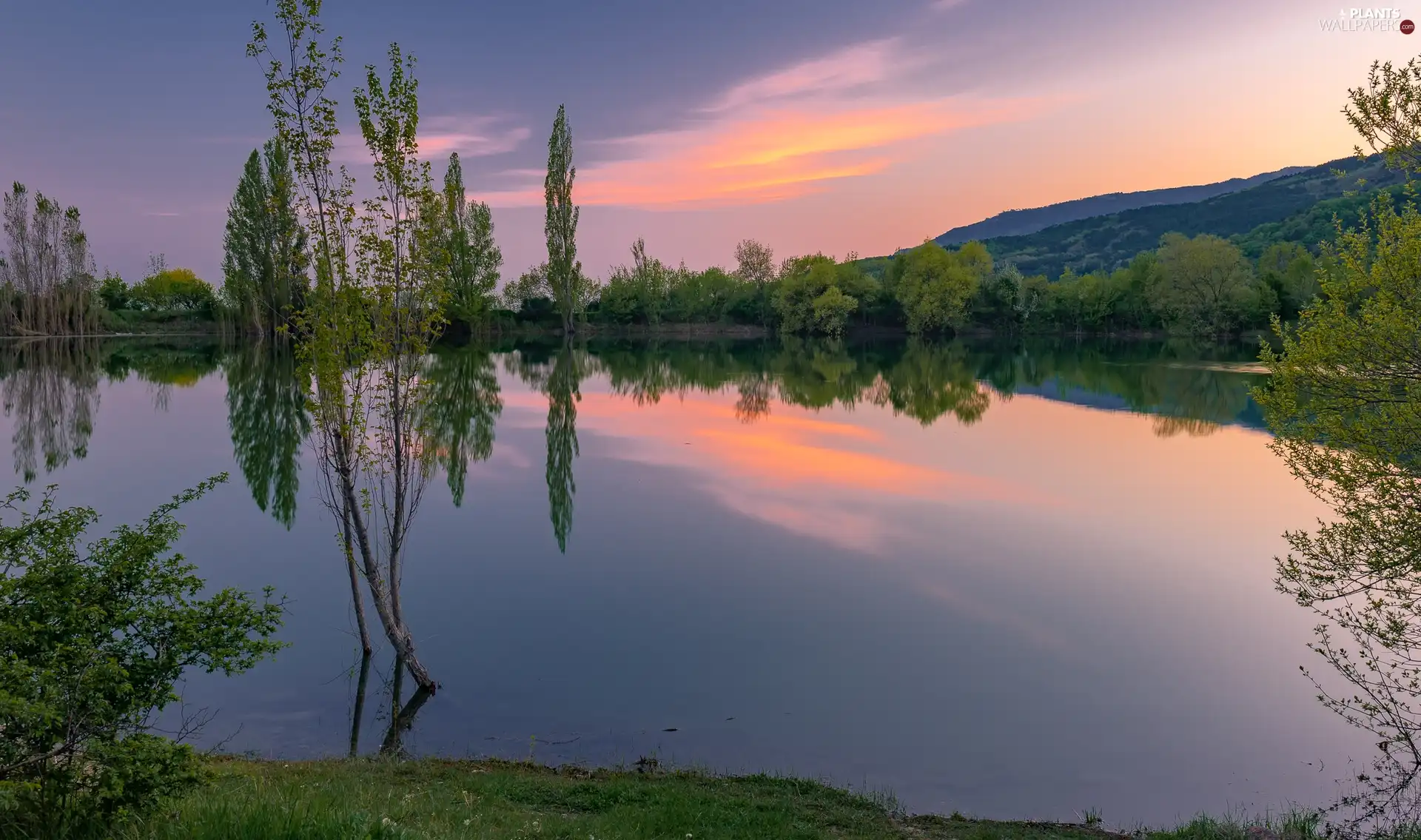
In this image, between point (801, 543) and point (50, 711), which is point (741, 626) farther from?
point (50, 711)

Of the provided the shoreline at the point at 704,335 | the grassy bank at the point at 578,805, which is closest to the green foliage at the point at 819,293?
the shoreline at the point at 704,335

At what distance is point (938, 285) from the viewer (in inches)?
3720

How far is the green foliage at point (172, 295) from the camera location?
A: 10844cm

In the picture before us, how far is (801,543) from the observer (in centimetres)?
Answer: 1580

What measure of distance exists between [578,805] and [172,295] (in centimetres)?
13041

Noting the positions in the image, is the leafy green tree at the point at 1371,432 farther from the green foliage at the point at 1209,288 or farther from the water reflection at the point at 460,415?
the green foliage at the point at 1209,288

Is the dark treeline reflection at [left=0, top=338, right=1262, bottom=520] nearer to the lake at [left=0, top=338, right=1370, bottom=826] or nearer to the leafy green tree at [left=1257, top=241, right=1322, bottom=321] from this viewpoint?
the lake at [left=0, top=338, right=1370, bottom=826]

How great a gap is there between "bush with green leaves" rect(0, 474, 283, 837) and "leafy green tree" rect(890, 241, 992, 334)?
9377 centimetres

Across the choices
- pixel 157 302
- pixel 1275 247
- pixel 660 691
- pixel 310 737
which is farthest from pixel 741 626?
pixel 157 302

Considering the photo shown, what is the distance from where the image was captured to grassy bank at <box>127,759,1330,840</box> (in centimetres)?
542

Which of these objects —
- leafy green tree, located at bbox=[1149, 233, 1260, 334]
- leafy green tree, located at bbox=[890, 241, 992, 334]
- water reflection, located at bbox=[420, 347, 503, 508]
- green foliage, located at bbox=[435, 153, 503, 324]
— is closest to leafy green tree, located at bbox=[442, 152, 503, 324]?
green foliage, located at bbox=[435, 153, 503, 324]

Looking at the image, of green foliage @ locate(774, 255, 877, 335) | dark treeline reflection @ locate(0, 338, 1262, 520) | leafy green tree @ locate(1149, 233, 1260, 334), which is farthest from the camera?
green foliage @ locate(774, 255, 877, 335)

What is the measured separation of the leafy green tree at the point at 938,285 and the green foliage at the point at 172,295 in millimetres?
80357

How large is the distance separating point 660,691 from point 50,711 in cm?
661
